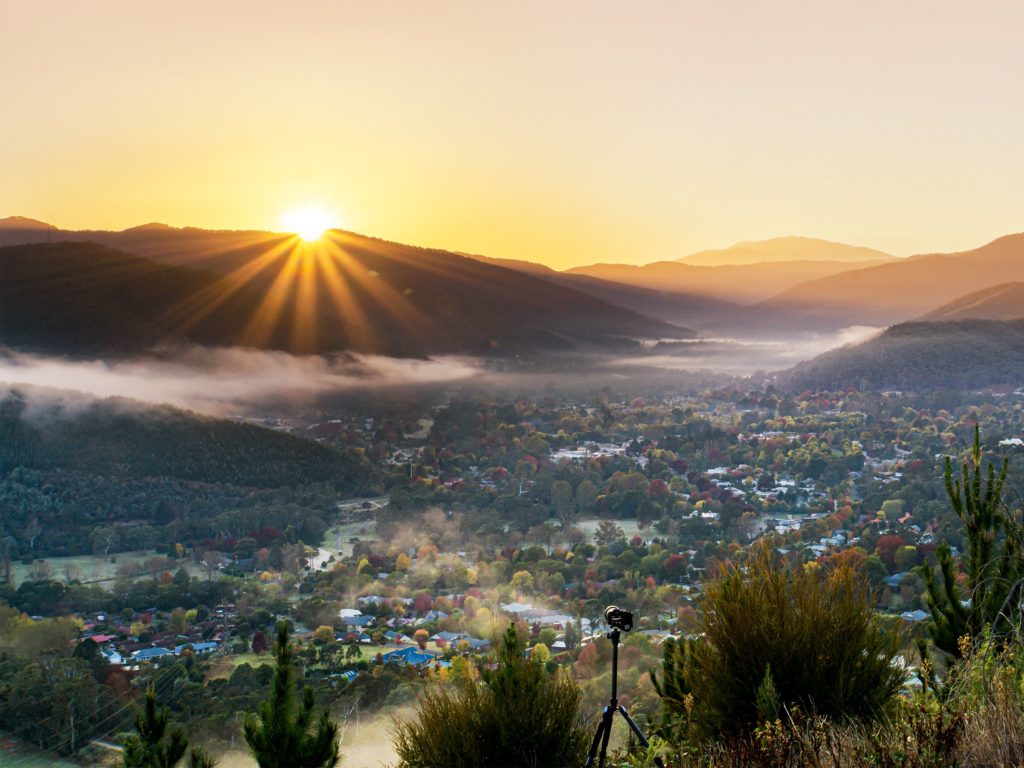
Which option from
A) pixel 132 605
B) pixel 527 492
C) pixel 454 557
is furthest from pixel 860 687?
pixel 527 492

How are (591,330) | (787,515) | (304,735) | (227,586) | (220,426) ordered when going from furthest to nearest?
(591,330), (220,426), (787,515), (227,586), (304,735)

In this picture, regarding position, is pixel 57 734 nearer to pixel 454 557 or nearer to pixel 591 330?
pixel 454 557

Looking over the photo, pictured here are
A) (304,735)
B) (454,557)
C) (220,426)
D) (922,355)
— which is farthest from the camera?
(922,355)

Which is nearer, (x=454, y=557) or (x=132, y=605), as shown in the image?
(x=132, y=605)

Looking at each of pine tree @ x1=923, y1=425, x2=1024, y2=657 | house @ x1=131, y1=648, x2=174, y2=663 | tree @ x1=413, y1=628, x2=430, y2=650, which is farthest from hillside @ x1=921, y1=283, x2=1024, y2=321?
pine tree @ x1=923, y1=425, x2=1024, y2=657

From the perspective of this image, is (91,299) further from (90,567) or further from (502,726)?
(502,726)

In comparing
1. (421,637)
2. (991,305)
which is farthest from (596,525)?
(991,305)
